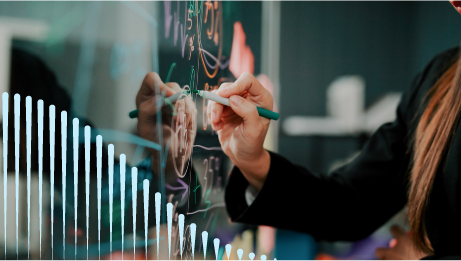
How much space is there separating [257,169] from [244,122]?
0.29 feet

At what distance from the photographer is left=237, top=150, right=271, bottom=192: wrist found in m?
0.38

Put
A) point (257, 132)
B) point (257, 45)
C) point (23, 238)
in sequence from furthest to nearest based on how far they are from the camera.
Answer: point (257, 45) → point (257, 132) → point (23, 238)

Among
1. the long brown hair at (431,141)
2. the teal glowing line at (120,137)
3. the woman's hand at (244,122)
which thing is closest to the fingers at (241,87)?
the woman's hand at (244,122)

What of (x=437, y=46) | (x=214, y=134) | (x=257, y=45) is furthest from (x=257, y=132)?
(x=437, y=46)

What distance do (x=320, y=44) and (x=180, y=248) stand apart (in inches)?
27.7

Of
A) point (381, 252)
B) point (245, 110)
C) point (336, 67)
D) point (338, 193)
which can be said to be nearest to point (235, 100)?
point (245, 110)

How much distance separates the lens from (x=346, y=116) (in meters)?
0.85

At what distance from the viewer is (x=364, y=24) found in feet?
2.72

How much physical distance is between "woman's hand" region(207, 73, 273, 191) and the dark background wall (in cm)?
49

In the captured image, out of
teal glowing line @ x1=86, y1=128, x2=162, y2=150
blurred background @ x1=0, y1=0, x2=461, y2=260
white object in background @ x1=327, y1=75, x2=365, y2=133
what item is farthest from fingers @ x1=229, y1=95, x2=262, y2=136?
white object in background @ x1=327, y1=75, x2=365, y2=133

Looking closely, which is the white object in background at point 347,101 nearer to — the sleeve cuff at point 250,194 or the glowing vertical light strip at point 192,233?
the sleeve cuff at point 250,194

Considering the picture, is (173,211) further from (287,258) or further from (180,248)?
(287,258)

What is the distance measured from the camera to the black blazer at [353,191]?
1.34 feet

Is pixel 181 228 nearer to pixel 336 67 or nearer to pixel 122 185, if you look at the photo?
pixel 122 185
